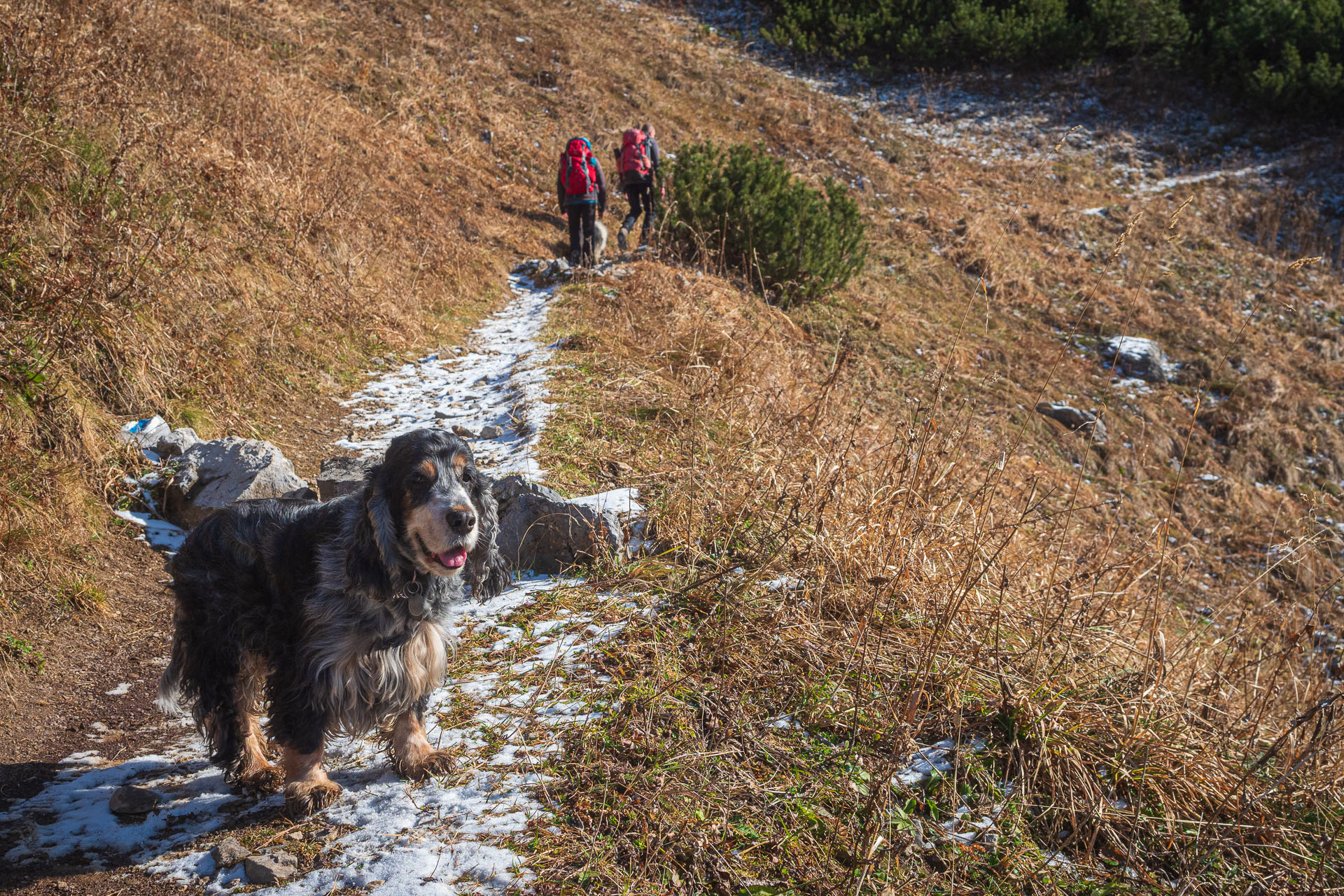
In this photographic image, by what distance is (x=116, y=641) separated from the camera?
4215mm

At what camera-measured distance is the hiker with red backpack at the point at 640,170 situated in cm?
1315

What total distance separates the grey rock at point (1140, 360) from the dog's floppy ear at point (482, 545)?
1373 centimetres

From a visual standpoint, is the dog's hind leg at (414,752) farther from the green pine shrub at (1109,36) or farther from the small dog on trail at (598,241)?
the green pine shrub at (1109,36)

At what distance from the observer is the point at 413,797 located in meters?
3.05

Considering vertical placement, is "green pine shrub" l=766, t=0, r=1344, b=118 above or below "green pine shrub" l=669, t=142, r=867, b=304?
above

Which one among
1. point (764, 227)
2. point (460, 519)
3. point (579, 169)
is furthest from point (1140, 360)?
point (460, 519)

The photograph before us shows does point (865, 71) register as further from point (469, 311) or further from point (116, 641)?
point (116, 641)

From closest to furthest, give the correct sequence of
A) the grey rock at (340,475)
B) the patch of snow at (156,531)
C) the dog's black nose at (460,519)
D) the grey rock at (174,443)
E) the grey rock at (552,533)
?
the dog's black nose at (460,519), the grey rock at (552,533), the patch of snow at (156,531), the grey rock at (340,475), the grey rock at (174,443)

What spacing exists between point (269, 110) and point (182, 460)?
7.43 metres

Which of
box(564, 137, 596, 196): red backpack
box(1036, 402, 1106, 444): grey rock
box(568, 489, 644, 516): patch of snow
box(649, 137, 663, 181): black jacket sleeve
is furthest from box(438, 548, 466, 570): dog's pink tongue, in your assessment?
box(649, 137, 663, 181): black jacket sleeve

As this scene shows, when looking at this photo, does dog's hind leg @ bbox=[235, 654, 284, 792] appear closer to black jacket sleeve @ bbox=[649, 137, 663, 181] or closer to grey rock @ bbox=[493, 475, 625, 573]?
grey rock @ bbox=[493, 475, 625, 573]

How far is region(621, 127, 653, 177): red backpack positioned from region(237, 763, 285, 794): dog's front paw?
37.8 ft

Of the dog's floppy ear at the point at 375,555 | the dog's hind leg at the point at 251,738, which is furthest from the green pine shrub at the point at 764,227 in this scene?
the dog's hind leg at the point at 251,738

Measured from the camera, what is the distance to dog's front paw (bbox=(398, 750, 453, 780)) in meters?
3.17
